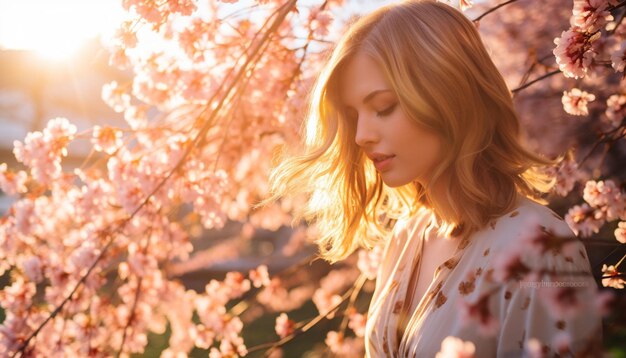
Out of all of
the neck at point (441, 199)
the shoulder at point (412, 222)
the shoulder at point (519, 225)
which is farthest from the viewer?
the shoulder at point (412, 222)

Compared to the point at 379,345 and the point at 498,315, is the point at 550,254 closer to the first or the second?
the point at 498,315

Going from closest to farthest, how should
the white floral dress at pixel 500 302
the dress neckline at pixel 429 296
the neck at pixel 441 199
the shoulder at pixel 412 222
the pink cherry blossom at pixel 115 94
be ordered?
the white floral dress at pixel 500 302 → the dress neckline at pixel 429 296 → the neck at pixel 441 199 → the shoulder at pixel 412 222 → the pink cherry blossom at pixel 115 94

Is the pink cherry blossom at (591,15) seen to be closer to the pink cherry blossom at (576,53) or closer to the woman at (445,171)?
the pink cherry blossom at (576,53)

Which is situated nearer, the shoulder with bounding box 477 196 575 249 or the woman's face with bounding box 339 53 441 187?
the shoulder with bounding box 477 196 575 249

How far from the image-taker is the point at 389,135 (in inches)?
67.2

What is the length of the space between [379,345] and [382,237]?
1.91 ft

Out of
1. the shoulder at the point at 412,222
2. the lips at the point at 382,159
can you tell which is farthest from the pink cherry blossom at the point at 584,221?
the lips at the point at 382,159

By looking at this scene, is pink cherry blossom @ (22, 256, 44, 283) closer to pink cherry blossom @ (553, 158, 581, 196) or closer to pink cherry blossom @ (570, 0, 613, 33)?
pink cherry blossom @ (553, 158, 581, 196)

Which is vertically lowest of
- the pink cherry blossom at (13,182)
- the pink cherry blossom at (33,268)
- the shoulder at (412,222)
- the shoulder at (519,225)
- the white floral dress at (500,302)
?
the white floral dress at (500,302)

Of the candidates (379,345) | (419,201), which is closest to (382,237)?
(419,201)

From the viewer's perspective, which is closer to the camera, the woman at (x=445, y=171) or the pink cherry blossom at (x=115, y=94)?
the woman at (x=445, y=171)

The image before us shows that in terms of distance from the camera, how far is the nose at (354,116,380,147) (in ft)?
5.67

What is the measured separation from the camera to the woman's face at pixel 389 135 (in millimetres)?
1702

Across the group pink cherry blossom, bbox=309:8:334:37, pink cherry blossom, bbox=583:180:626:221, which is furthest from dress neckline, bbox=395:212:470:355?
pink cherry blossom, bbox=309:8:334:37
